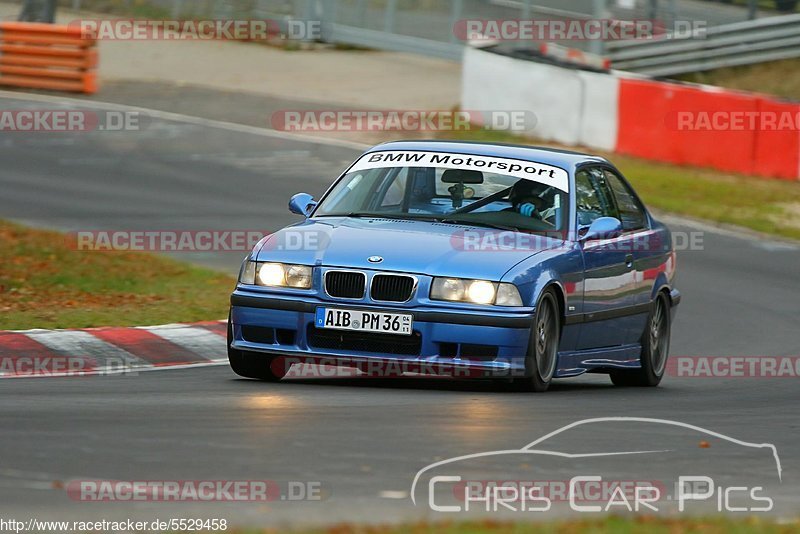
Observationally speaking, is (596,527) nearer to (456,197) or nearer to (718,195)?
(456,197)

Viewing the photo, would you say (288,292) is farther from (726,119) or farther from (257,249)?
(726,119)

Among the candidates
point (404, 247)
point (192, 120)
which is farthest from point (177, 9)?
point (404, 247)

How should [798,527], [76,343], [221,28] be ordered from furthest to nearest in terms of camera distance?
[221,28] → [76,343] → [798,527]

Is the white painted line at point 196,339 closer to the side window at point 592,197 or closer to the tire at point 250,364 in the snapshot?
the tire at point 250,364

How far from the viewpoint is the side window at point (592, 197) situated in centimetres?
1010

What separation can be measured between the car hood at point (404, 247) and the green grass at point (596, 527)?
340 cm

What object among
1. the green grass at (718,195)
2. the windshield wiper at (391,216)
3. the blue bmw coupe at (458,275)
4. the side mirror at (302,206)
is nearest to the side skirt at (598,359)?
the blue bmw coupe at (458,275)

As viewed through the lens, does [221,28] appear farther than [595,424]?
Yes

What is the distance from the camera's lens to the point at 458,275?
8766 mm

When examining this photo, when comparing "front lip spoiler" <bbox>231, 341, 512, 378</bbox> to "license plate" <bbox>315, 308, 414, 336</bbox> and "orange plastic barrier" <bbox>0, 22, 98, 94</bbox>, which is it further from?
"orange plastic barrier" <bbox>0, 22, 98, 94</bbox>

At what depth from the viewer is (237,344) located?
30.0 feet

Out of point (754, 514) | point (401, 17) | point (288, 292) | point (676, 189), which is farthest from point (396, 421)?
point (401, 17)

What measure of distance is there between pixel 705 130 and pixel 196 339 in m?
13.2

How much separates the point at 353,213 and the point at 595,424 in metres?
2.58
